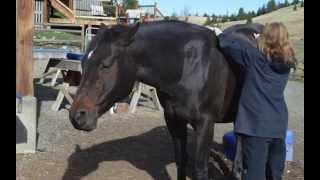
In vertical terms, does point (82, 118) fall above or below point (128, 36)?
below

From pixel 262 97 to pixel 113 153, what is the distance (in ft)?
10.2

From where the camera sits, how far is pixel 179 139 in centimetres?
475

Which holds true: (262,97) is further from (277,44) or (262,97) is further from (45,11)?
(45,11)

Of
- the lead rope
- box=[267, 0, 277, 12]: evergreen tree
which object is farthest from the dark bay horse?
box=[267, 0, 277, 12]: evergreen tree

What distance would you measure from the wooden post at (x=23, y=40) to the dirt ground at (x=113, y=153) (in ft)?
3.13

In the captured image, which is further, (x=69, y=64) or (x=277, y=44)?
(x=69, y=64)

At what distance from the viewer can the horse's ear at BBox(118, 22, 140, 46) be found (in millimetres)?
3908

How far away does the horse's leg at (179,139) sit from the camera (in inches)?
179

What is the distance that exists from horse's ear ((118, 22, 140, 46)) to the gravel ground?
161cm

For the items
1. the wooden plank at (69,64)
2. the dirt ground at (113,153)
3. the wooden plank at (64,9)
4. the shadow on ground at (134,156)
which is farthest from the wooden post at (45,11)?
the shadow on ground at (134,156)

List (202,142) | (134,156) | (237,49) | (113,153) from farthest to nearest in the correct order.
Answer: (113,153) < (134,156) < (202,142) < (237,49)

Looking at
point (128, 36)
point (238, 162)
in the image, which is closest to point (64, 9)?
point (238, 162)
